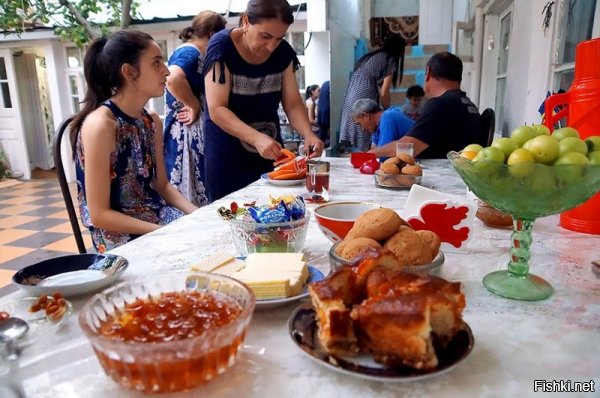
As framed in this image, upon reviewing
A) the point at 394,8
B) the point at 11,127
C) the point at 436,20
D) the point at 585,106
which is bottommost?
the point at 11,127

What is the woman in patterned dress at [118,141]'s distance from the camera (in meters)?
1.63

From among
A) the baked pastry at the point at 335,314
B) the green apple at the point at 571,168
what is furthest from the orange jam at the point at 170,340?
the green apple at the point at 571,168

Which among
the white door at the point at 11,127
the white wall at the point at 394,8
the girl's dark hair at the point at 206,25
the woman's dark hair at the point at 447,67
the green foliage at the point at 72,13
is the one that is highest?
the white wall at the point at 394,8

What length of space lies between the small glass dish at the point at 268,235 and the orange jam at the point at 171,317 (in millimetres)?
315

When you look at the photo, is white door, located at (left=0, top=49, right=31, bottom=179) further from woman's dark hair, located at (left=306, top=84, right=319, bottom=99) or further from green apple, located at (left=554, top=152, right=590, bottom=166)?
green apple, located at (left=554, top=152, right=590, bottom=166)

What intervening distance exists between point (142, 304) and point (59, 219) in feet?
16.5

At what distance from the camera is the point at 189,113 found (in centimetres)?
286

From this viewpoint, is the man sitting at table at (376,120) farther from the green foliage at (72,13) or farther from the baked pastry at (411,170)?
the green foliage at (72,13)

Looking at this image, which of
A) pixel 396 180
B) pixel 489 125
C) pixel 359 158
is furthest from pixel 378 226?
pixel 489 125

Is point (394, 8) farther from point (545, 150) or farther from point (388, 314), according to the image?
point (388, 314)

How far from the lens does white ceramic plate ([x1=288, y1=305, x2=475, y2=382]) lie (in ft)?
1.87

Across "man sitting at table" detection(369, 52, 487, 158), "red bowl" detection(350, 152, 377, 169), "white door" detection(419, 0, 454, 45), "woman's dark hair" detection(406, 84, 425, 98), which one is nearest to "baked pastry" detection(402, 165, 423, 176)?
"red bowl" detection(350, 152, 377, 169)

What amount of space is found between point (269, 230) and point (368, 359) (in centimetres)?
49

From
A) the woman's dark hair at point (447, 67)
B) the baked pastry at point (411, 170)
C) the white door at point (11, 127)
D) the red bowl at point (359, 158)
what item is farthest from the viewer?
the white door at point (11, 127)
